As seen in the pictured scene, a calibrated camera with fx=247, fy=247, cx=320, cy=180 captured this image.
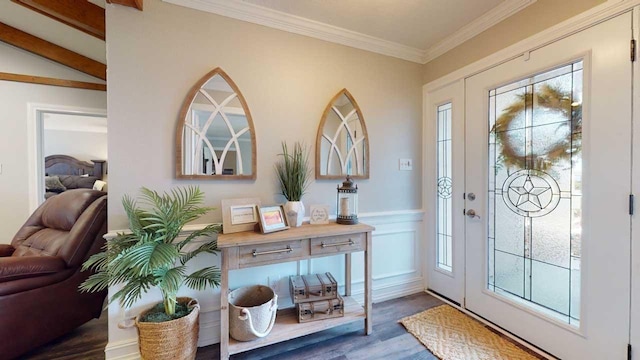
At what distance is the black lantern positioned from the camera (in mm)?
1949

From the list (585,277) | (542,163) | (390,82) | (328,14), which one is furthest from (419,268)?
(328,14)

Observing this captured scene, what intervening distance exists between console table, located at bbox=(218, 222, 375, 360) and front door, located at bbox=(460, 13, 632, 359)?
3.34 ft

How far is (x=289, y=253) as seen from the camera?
1638 mm

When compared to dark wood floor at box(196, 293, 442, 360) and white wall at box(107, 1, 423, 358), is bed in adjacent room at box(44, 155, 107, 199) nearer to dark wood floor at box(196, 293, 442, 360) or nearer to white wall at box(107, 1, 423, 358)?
white wall at box(107, 1, 423, 358)

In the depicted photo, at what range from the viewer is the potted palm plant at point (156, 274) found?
51.5 inches

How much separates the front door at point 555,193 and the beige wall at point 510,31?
6.2 inches

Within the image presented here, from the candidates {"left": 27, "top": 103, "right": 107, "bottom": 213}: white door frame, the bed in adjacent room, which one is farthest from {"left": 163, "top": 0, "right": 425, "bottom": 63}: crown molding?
the bed in adjacent room

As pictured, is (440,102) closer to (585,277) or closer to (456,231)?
(456,231)

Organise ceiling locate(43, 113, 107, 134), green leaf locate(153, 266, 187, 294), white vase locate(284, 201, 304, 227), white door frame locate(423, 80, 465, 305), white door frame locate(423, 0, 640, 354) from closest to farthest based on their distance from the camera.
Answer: white door frame locate(423, 0, 640, 354) → green leaf locate(153, 266, 187, 294) → white vase locate(284, 201, 304, 227) → white door frame locate(423, 80, 465, 305) → ceiling locate(43, 113, 107, 134)

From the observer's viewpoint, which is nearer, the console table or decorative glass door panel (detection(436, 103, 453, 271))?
the console table

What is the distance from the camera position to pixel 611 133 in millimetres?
1349

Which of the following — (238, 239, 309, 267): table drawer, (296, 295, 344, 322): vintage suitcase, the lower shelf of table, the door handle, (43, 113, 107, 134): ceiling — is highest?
(43, 113, 107, 134): ceiling

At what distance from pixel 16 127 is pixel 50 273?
8.14 feet

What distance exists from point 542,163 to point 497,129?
404mm
